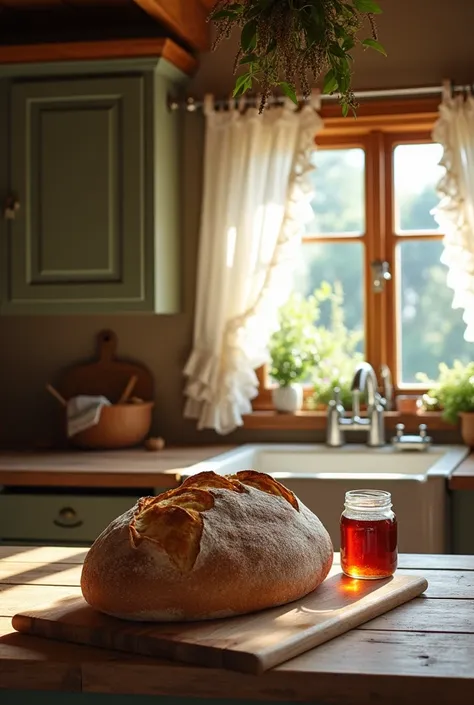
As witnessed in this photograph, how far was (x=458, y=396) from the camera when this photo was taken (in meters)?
3.61

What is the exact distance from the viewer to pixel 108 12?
3887mm

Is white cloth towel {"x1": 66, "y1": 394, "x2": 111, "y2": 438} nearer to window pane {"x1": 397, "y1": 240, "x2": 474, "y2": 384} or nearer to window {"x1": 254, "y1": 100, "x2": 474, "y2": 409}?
window {"x1": 254, "y1": 100, "x2": 474, "y2": 409}

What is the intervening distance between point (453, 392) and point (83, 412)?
→ 1.27 m

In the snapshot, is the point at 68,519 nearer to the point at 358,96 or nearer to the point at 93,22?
the point at 358,96

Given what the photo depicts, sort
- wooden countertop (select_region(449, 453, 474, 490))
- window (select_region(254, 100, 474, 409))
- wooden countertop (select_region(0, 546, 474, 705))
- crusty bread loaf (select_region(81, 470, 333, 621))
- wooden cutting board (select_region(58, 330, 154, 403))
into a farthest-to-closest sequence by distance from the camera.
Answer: wooden cutting board (select_region(58, 330, 154, 403))
window (select_region(254, 100, 474, 409))
wooden countertop (select_region(449, 453, 474, 490))
crusty bread loaf (select_region(81, 470, 333, 621))
wooden countertop (select_region(0, 546, 474, 705))

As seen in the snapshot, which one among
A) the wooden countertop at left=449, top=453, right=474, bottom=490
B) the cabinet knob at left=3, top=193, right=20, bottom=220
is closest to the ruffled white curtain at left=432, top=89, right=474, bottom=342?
the wooden countertop at left=449, top=453, right=474, bottom=490

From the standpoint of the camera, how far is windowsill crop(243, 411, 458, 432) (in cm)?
377

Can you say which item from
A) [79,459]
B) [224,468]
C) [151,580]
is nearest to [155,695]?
[151,580]

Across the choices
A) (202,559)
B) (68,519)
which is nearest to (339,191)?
(68,519)

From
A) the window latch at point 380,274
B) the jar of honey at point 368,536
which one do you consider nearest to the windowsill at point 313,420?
the window latch at point 380,274

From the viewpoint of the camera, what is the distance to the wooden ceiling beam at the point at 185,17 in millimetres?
3365

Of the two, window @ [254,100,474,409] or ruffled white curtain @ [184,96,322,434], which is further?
window @ [254,100,474,409]

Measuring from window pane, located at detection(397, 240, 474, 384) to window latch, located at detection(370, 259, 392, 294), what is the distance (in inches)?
3.9

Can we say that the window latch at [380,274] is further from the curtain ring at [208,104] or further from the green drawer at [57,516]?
the green drawer at [57,516]
